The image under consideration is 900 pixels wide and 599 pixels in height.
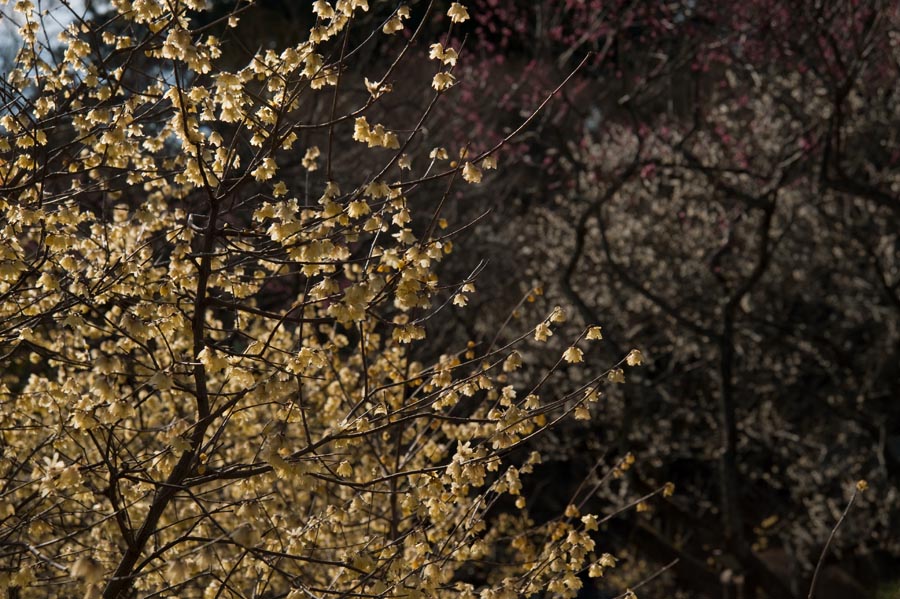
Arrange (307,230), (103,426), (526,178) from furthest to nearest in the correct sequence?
1. (526,178)
2. (307,230)
3. (103,426)

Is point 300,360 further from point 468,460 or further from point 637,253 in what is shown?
point 637,253

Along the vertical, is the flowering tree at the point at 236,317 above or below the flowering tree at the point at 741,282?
below

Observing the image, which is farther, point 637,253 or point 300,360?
point 637,253

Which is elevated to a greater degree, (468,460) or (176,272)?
(176,272)

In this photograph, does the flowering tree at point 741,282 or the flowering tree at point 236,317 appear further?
the flowering tree at point 741,282

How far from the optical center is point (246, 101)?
11.1 feet

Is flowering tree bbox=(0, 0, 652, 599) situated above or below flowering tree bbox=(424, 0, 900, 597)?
below

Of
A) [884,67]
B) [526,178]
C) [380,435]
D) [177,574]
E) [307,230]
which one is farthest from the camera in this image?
[526,178]

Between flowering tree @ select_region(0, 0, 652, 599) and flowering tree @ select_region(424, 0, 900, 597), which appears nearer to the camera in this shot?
flowering tree @ select_region(0, 0, 652, 599)

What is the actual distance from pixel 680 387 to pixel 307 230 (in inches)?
434

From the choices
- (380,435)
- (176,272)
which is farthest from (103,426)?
(380,435)

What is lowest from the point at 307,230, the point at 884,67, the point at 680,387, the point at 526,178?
the point at 307,230

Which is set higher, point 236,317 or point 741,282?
point 741,282

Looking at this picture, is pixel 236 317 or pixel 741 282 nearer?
pixel 236 317
